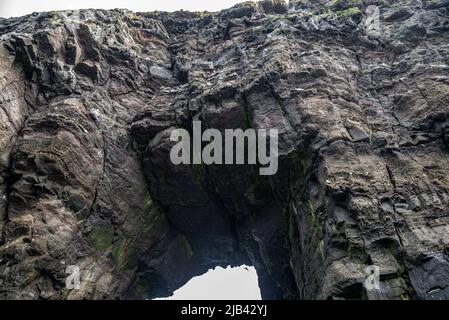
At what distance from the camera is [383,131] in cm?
2517

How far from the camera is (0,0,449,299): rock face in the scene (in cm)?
2069

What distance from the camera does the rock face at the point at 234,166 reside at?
67.9 ft

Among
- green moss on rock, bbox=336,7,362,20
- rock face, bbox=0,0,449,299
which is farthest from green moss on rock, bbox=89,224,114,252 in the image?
green moss on rock, bbox=336,7,362,20

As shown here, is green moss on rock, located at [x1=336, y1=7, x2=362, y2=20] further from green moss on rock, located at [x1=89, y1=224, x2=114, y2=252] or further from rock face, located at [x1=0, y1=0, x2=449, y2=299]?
green moss on rock, located at [x1=89, y1=224, x2=114, y2=252]

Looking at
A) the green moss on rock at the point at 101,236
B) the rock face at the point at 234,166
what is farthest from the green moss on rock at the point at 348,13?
Answer: the green moss on rock at the point at 101,236

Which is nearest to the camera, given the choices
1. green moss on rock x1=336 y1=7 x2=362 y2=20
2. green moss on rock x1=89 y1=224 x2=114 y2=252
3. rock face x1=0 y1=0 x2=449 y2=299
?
rock face x1=0 y1=0 x2=449 y2=299

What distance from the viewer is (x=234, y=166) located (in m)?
28.8

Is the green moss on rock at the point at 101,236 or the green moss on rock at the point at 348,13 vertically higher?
the green moss on rock at the point at 348,13

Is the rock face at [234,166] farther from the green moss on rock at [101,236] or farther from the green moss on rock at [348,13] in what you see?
the green moss on rock at [348,13]

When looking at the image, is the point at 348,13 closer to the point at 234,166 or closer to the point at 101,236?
the point at 234,166

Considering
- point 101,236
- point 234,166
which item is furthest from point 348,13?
point 101,236

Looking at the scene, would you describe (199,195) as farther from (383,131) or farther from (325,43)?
(325,43)

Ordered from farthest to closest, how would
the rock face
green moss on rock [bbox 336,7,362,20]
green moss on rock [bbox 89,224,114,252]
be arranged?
green moss on rock [bbox 336,7,362,20] → green moss on rock [bbox 89,224,114,252] → the rock face

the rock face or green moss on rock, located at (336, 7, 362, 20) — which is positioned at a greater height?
green moss on rock, located at (336, 7, 362, 20)
